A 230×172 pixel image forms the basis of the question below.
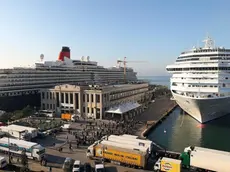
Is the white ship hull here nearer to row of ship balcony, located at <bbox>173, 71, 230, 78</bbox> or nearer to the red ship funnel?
row of ship balcony, located at <bbox>173, 71, 230, 78</bbox>

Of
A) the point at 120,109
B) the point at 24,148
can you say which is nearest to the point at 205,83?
the point at 120,109

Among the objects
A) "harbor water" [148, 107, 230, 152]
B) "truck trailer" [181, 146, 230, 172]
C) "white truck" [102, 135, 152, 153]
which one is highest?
"white truck" [102, 135, 152, 153]

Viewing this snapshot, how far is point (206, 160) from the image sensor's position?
933 inches

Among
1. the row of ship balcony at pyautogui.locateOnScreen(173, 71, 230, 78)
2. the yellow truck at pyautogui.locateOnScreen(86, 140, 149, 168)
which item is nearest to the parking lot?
the yellow truck at pyautogui.locateOnScreen(86, 140, 149, 168)

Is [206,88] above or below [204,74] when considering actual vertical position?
below

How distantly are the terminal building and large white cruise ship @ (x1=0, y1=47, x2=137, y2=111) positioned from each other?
602 cm

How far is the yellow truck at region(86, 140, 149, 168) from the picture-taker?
80.0 ft

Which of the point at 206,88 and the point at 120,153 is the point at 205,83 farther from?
the point at 120,153

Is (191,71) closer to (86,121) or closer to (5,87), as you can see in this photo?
(86,121)

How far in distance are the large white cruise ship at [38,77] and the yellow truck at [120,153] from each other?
1441 inches

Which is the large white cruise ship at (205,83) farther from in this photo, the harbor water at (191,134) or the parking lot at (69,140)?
the parking lot at (69,140)

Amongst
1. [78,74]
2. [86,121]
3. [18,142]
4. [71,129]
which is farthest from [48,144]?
[78,74]

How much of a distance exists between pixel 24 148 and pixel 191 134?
29.8 meters

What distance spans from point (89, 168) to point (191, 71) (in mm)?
33286
